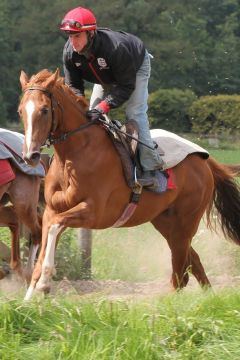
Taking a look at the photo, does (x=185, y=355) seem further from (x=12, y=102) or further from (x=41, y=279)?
(x=12, y=102)

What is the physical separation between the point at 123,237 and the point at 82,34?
4863mm

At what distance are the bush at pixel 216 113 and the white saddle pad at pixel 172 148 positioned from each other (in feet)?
111

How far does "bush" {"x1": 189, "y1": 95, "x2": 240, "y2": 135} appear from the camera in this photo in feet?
139

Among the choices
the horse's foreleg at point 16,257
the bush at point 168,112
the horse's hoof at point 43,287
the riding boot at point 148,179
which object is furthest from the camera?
the bush at point 168,112

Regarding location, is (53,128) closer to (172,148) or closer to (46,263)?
(46,263)

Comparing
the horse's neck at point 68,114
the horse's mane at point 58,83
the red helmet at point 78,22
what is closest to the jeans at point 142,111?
the horse's mane at point 58,83

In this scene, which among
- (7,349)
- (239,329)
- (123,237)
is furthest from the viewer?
(123,237)

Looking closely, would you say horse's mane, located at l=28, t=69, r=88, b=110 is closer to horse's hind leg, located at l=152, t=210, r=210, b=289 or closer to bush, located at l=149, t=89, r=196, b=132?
horse's hind leg, located at l=152, t=210, r=210, b=289

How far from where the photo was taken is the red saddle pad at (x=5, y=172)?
8438 mm

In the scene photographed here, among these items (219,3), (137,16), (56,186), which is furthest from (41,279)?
(219,3)

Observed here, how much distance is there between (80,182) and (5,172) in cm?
187

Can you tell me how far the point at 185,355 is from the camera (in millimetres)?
4793

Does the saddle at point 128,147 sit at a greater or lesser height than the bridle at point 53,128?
lesser

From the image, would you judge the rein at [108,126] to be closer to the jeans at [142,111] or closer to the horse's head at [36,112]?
the horse's head at [36,112]
